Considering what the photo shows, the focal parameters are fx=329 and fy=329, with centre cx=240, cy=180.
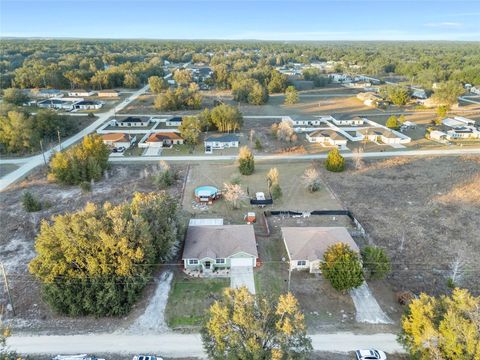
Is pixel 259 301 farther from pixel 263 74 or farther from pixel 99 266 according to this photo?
pixel 263 74

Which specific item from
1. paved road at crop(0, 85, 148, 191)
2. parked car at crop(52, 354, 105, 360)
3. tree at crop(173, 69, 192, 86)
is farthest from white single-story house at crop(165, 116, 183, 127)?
parked car at crop(52, 354, 105, 360)

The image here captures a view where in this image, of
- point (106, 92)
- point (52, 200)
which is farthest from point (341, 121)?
point (106, 92)

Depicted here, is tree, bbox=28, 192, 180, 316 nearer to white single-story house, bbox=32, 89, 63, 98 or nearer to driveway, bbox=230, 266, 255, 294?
driveway, bbox=230, 266, 255, 294

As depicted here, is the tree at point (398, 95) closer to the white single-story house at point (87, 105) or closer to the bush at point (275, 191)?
the bush at point (275, 191)

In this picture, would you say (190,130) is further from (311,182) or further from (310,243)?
(310,243)

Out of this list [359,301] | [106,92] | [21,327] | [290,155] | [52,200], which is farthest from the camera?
[106,92]
